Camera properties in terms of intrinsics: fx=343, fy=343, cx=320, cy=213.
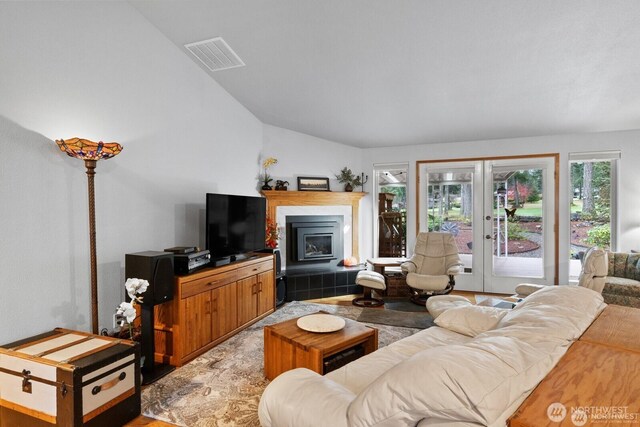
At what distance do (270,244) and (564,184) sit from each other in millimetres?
4411

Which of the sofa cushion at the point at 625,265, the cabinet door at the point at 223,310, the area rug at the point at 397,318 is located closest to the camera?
the cabinet door at the point at 223,310

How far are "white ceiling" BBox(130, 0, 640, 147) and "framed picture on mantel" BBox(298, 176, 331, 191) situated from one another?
1053mm

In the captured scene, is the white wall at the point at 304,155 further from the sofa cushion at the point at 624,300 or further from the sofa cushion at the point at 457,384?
the sofa cushion at the point at 457,384

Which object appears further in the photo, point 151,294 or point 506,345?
point 151,294

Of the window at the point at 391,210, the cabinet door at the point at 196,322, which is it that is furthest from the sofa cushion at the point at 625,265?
the cabinet door at the point at 196,322

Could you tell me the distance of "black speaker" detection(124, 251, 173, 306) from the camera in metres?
2.70

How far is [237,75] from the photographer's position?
4.02 metres

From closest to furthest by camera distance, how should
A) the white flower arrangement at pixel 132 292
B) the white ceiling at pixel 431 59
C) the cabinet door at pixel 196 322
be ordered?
the white flower arrangement at pixel 132 292, the white ceiling at pixel 431 59, the cabinet door at pixel 196 322

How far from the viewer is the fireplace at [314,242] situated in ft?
17.7

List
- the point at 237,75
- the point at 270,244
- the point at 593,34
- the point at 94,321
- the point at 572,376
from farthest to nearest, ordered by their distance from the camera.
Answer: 1. the point at 270,244
2. the point at 237,75
3. the point at 593,34
4. the point at 94,321
5. the point at 572,376

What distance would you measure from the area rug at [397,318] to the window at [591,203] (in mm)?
2658

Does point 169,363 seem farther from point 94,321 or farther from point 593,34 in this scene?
point 593,34

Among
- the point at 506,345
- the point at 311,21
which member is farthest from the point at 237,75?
the point at 506,345

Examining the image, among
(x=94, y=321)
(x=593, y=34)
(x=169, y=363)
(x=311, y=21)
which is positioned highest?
(x=311, y=21)
